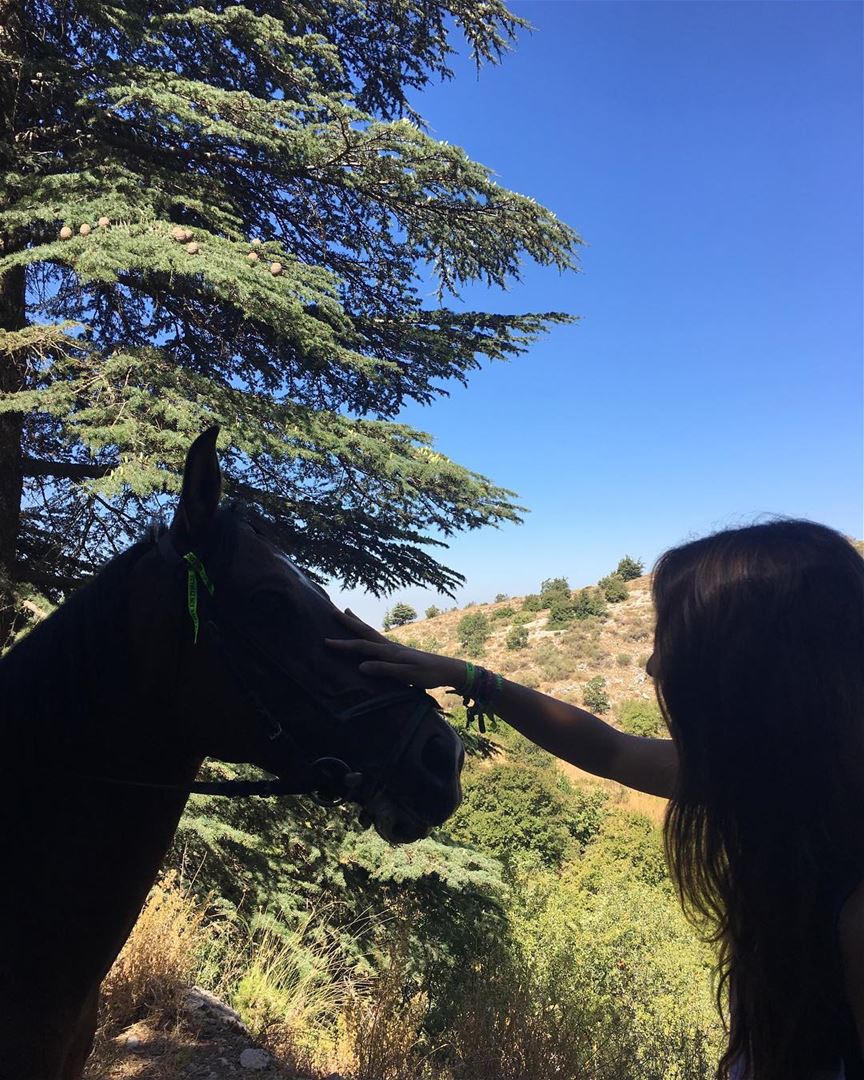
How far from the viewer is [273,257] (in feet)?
17.7

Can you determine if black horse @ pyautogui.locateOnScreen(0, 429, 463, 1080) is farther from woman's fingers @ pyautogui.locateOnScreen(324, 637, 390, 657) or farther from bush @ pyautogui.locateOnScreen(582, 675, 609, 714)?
bush @ pyautogui.locateOnScreen(582, 675, 609, 714)

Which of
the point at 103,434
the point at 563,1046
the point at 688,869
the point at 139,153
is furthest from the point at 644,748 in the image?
the point at 139,153

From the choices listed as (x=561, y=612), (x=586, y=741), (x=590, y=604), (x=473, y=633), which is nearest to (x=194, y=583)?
(x=586, y=741)

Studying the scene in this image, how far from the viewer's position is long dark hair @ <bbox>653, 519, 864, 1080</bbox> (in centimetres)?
117

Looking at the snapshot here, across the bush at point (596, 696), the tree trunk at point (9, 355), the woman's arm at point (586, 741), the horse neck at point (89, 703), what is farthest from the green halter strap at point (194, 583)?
the bush at point (596, 696)

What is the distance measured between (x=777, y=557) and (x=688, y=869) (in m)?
0.73

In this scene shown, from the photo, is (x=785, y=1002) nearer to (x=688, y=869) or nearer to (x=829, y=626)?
(x=688, y=869)

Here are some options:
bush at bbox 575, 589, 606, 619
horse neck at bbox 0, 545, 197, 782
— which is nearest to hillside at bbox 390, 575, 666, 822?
bush at bbox 575, 589, 606, 619

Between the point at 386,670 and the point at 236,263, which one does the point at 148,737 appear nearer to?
the point at 386,670

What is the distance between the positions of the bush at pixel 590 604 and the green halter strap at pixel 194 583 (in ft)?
132

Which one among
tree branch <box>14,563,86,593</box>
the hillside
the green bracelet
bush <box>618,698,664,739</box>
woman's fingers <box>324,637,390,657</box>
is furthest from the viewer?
the hillside

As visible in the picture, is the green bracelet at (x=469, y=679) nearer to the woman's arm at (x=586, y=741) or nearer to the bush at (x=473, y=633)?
the woman's arm at (x=586, y=741)

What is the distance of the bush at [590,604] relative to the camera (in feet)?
134

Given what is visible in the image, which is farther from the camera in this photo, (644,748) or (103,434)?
(103,434)
